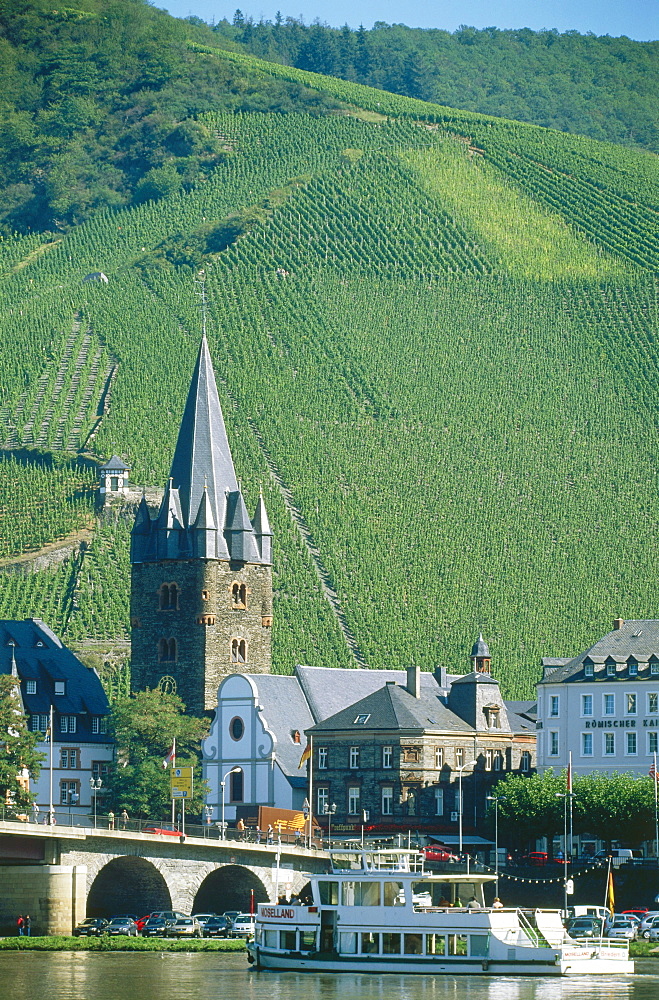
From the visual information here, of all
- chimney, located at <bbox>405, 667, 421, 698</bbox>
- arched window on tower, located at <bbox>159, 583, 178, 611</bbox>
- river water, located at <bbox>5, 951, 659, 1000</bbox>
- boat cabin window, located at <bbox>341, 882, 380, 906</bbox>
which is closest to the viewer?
river water, located at <bbox>5, 951, 659, 1000</bbox>

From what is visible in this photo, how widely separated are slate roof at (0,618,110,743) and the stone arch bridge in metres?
17.4

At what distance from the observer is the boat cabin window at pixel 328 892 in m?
74.2

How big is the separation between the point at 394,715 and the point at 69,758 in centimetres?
1716

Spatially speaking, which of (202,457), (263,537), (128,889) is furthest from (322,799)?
(202,457)

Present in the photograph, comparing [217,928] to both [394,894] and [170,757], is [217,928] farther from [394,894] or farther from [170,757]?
[170,757]

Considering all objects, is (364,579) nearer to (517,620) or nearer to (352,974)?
(517,620)

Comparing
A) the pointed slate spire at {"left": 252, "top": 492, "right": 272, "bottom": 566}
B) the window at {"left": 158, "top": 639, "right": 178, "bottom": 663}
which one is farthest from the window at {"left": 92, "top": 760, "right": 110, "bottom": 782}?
the pointed slate spire at {"left": 252, "top": 492, "right": 272, "bottom": 566}

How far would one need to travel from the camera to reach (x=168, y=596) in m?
119

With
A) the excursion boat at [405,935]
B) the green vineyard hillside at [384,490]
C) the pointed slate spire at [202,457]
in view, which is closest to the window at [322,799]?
the pointed slate spire at [202,457]

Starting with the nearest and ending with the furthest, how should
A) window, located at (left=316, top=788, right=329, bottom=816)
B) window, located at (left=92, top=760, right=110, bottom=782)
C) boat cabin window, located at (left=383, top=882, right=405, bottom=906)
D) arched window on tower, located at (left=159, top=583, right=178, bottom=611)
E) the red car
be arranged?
boat cabin window, located at (left=383, top=882, right=405, bottom=906) < the red car < window, located at (left=316, top=788, right=329, bottom=816) < window, located at (left=92, top=760, right=110, bottom=782) < arched window on tower, located at (left=159, top=583, right=178, bottom=611)

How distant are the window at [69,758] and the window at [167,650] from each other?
26.7 feet

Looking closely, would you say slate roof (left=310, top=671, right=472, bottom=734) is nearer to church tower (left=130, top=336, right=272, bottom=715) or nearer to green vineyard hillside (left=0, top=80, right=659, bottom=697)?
church tower (left=130, top=336, right=272, bottom=715)

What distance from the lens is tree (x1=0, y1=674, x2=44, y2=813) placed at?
9600 centimetres

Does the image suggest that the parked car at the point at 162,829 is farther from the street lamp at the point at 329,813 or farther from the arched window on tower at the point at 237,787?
the arched window on tower at the point at 237,787
